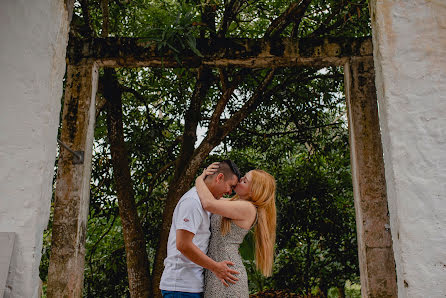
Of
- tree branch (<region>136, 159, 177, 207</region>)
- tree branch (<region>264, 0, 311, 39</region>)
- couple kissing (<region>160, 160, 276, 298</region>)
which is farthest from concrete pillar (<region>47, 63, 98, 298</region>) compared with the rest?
tree branch (<region>136, 159, 177, 207</region>)

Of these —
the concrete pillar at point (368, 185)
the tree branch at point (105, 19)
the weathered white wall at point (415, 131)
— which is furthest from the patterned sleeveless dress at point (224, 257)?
the tree branch at point (105, 19)

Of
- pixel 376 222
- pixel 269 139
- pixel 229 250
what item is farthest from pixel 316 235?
pixel 229 250

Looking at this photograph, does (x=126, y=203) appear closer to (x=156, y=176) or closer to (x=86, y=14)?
(x=156, y=176)

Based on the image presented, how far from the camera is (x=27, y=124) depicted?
1.54m

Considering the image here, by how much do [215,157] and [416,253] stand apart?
4.02 metres

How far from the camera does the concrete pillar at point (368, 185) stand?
8.79 ft

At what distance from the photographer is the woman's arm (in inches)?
98.3

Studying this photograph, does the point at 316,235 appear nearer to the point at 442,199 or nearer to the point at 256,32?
the point at 256,32

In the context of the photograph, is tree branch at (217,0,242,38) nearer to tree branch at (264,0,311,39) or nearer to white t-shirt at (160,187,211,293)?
tree branch at (264,0,311,39)

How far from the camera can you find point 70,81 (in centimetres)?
295

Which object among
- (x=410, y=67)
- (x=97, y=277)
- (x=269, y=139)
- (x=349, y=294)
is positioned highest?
(x=269, y=139)

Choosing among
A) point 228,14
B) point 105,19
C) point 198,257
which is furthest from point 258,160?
point 198,257

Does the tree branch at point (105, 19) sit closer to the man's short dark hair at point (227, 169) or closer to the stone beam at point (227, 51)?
the stone beam at point (227, 51)

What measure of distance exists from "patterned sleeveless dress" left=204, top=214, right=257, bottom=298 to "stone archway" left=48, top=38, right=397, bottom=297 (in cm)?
90
